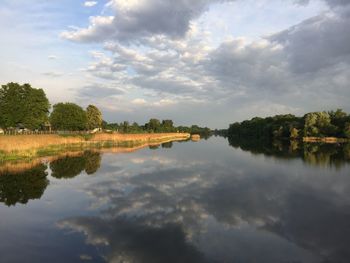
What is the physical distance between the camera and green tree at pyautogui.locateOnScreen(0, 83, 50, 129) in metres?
60.2

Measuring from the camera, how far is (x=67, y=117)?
8119 centimetres

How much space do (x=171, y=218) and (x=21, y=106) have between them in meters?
56.2

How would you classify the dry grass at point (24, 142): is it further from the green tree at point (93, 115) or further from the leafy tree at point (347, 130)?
the leafy tree at point (347, 130)

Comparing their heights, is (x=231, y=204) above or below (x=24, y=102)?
below

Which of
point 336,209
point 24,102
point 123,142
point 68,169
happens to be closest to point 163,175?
point 68,169

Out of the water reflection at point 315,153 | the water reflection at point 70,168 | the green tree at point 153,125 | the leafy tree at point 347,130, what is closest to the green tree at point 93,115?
the green tree at point 153,125

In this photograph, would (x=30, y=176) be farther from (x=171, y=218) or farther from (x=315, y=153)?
(x=315, y=153)

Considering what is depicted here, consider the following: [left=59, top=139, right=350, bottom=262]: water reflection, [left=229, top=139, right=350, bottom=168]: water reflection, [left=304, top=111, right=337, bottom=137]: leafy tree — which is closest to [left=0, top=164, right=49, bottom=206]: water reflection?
[left=59, top=139, right=350, bottom=262]: water reflection

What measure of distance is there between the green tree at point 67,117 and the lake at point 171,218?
202ft

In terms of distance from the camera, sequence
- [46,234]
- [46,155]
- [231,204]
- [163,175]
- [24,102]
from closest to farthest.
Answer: [46,234] < [231,204] < [163,175] < [46,155] < [24,102]

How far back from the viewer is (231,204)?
14172mm

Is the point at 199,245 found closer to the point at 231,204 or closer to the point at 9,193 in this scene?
the point at 231,204

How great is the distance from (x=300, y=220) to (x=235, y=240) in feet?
11.6

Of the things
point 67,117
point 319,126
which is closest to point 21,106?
point 67,117
